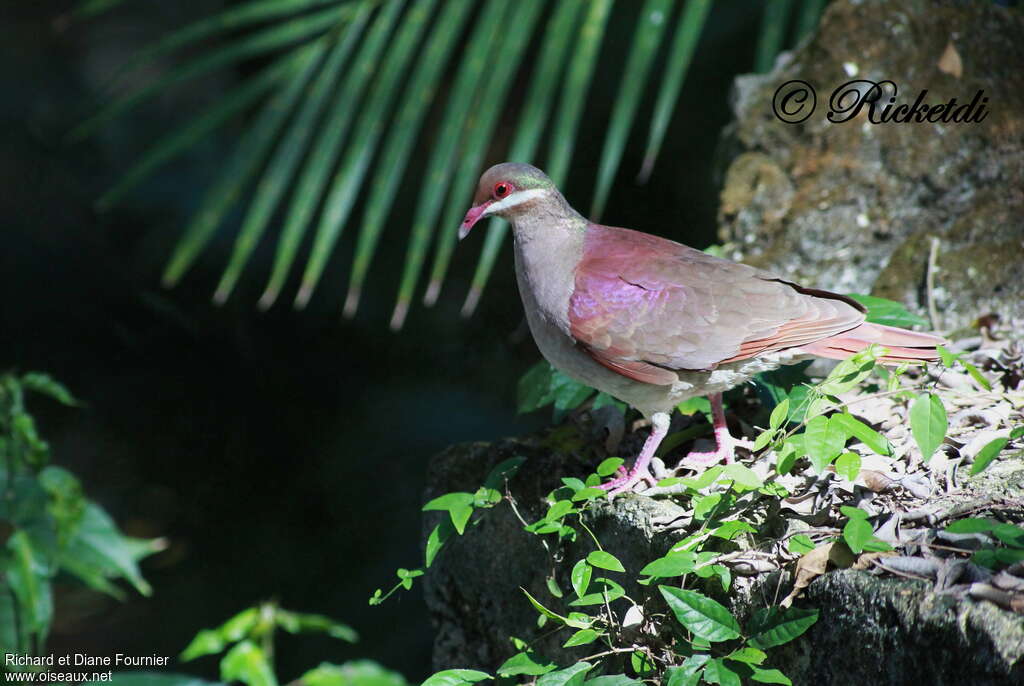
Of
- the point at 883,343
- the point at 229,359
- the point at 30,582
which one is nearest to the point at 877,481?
the point at 883,343

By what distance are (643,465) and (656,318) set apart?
468mm

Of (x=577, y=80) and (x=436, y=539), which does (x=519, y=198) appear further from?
(x=436, y=539)

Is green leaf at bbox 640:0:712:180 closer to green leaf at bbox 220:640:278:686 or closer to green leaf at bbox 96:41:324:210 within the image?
green leaf at bbox 96:41:324:210

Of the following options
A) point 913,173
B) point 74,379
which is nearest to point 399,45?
point 913,173

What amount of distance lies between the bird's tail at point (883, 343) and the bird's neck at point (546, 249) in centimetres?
78

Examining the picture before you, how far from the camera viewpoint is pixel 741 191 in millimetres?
4086

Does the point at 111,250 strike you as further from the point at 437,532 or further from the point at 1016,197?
the point at 1016,197

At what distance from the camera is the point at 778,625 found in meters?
2.15

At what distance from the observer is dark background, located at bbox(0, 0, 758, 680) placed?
540 cm

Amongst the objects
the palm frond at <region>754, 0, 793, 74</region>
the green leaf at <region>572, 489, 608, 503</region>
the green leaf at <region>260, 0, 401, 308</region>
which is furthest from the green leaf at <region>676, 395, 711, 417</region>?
the green leaf at <region>260, 0, 401, 308</region>

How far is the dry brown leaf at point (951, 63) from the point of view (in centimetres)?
408

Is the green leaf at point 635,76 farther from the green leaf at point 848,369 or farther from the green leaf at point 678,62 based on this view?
the green leaf at point 848,369

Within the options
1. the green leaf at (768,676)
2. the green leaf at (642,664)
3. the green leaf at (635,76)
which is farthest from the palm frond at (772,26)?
the green leaf at (768,676)

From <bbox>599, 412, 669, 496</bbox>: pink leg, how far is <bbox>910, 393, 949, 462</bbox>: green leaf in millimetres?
946
